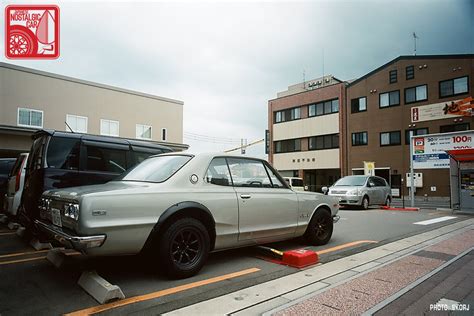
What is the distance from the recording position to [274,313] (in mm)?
2836

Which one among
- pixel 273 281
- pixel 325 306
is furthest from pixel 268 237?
pixel 325 306

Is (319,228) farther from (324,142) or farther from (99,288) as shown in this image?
(324,142)

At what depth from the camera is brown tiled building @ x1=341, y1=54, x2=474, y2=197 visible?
922 inches

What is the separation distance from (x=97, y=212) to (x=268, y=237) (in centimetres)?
257

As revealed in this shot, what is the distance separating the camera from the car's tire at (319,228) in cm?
557

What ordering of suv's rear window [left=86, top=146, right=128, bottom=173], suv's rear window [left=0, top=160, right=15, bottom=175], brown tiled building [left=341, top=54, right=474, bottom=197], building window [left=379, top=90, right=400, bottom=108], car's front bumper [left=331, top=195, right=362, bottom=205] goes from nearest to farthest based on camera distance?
suv's rear window [left=86, top=146, right=128, bottom=173]
suv's rear window [left=0, top=160, right=15, bottom=175]
car's front bumper [left=331, top=195, right=362, bottom=205]
brown tiled building [left=341, top=54, right=474, bottom=197]
building window [left=379, top=90, right=400, bottom=108]

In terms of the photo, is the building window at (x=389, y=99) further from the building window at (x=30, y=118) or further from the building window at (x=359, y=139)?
the building window at (x=30, y=118)

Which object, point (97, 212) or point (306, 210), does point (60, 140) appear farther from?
point (306, 210)

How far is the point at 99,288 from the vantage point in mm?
3154

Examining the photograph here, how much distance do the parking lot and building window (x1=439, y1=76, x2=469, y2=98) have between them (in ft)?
77.0

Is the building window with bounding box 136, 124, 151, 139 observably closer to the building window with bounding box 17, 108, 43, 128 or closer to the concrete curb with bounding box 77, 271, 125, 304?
the building window with bounding box 17, 108, 43, 128

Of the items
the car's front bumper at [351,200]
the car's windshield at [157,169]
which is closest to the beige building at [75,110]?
the car's windshield at [157,169]

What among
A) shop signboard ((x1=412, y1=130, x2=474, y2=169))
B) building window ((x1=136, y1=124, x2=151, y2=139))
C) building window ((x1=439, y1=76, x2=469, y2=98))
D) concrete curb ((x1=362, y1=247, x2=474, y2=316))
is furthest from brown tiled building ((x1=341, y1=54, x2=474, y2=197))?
concrete curb ((x1=362, y1=247, x2=474, y2=316))

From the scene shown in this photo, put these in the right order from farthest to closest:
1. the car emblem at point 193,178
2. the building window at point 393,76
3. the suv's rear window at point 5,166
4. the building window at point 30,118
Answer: the building window at point 393,76, the building window at point 30,118, the suv's rear window at point 5,166, the car emblem at point 193,178
